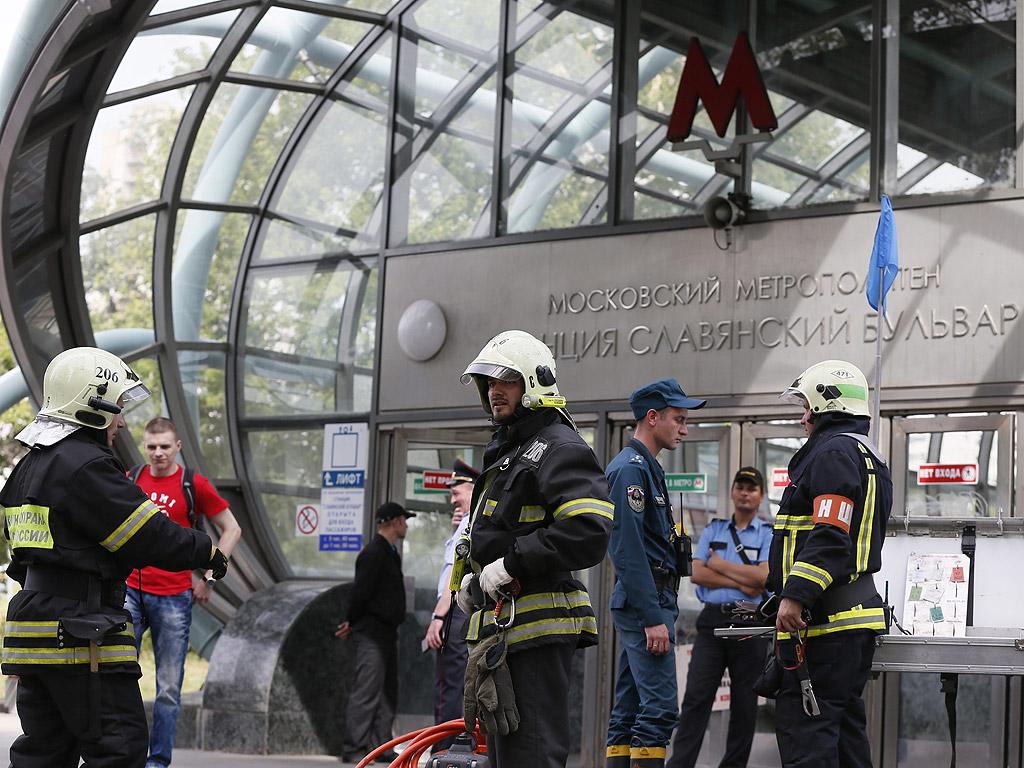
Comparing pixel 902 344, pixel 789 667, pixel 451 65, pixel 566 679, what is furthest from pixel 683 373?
pixel 566 679

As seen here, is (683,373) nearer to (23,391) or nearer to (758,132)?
(758,132)

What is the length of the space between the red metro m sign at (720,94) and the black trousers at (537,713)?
6160mm

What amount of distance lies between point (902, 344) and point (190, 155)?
6759 millimetres

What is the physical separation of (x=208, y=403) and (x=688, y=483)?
5.05 m

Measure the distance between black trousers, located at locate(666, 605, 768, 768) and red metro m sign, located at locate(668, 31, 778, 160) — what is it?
11.6ft

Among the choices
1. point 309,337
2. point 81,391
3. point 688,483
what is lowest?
point 688,483

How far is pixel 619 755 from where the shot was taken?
259 inches

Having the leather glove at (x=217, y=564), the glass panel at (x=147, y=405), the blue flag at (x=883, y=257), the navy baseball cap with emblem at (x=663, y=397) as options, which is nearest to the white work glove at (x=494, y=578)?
the leather glove at (x=217, y=564)

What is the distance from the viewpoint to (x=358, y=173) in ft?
41.7

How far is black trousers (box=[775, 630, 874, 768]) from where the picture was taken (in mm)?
5633

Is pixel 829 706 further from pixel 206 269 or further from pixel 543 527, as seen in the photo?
pixel 206 269

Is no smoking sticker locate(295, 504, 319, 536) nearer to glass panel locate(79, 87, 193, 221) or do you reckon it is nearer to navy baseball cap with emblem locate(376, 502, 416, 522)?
navy baseball cap with emblem locate(376, 502, 416, 522)

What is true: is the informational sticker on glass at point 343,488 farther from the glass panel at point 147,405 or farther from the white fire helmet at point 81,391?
the white fire helmet at point 81,391

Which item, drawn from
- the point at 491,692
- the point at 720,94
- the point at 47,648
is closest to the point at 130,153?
the point at 720,94
